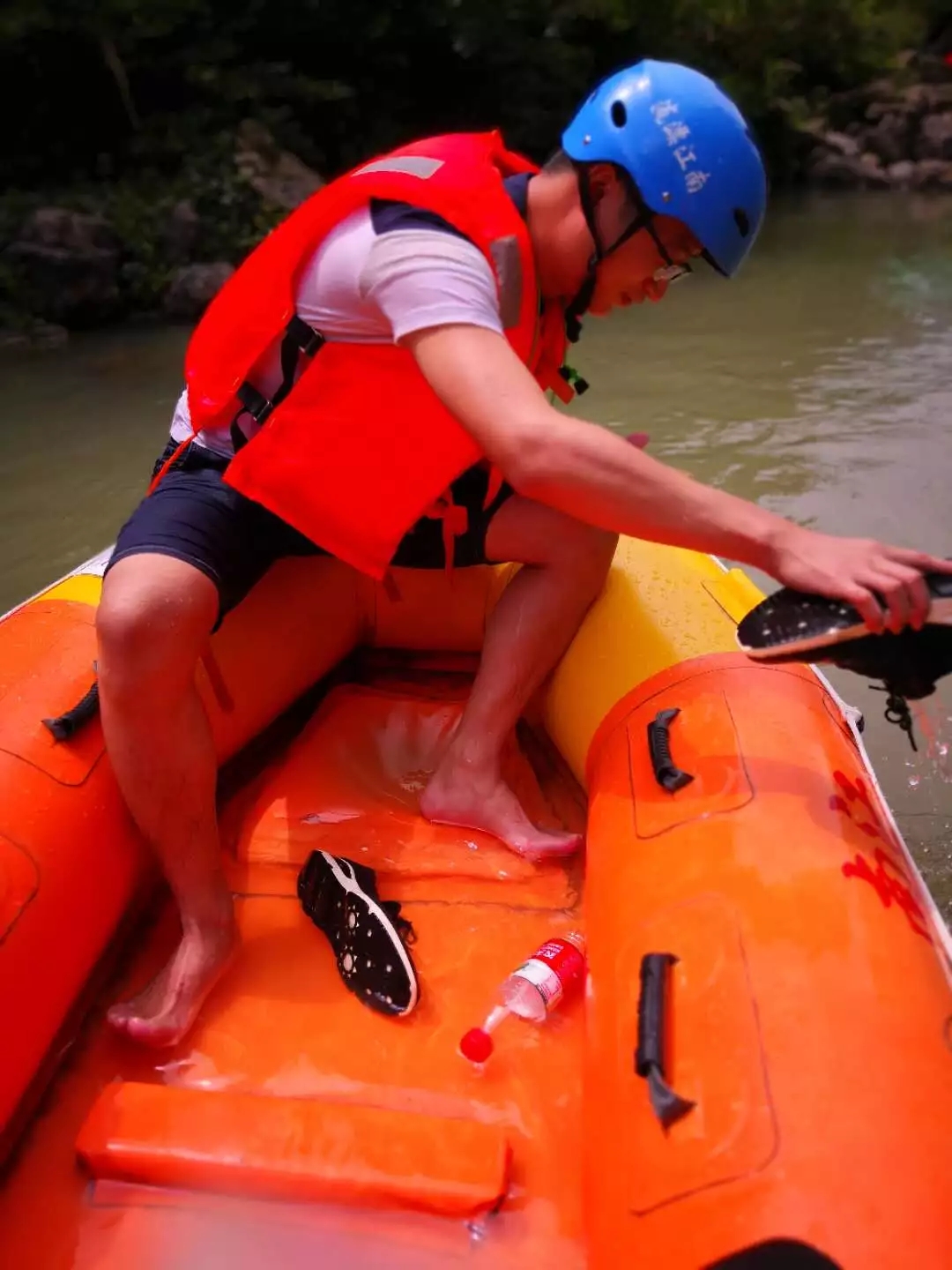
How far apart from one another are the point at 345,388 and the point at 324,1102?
0.94m

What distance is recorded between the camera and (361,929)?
1495 mm

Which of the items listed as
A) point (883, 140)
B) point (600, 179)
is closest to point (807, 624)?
point (600, 179)

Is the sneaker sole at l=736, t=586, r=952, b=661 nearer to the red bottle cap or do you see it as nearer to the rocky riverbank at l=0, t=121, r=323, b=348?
the red bottle cap

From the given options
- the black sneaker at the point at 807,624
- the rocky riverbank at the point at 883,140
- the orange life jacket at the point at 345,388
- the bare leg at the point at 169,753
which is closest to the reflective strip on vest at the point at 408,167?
the orange life jacket at the point at 345,388

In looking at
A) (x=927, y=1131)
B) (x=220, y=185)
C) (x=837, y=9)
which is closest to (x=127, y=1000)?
(x=927, y=1131)

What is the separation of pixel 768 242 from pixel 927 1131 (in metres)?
9.41

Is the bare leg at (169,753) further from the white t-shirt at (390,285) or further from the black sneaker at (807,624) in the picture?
the black sneaker at (807,624)

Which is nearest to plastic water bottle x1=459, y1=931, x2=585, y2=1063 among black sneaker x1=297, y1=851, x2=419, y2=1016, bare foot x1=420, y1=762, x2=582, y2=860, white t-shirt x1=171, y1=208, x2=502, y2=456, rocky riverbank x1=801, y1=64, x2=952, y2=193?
black sneaker x1=297, y1=851, x2=419, y2=1016

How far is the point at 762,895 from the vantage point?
122cm

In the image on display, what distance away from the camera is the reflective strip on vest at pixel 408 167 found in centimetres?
143

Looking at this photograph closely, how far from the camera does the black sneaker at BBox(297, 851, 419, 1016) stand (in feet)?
4.73

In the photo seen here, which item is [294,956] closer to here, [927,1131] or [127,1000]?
[127,1000]

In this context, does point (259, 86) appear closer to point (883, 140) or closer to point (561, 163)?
point (883, 140)

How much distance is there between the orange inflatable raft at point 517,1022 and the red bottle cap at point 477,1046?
0.9 inches
